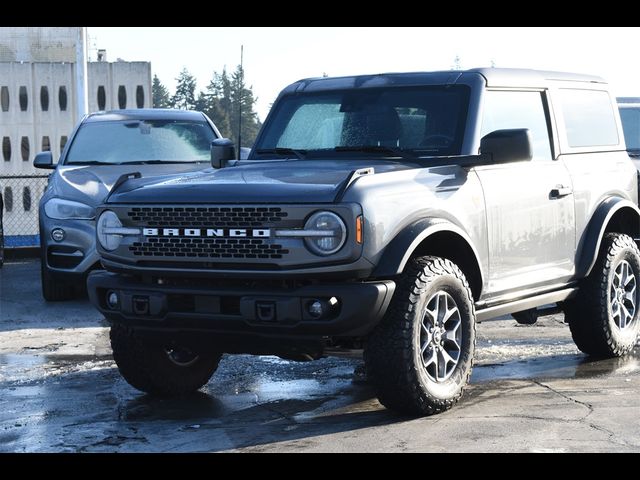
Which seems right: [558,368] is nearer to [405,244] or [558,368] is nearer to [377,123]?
[377,123]

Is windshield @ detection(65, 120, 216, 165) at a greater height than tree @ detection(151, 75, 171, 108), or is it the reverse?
tree @ detection(151, 75, 171, 108)

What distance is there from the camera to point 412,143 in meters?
7.27

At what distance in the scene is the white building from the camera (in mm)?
92000

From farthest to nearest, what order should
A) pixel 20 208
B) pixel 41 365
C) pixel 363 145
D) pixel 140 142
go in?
pixel 20 208
pixel 140 142
pixel 41 365
pixel 363 145

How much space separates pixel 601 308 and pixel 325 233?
2.79 metres

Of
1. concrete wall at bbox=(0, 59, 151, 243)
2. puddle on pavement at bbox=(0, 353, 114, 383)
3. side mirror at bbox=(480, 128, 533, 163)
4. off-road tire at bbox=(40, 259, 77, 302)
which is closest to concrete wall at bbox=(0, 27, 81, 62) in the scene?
concrete wall at bbox=(0, 59, 151, 243)

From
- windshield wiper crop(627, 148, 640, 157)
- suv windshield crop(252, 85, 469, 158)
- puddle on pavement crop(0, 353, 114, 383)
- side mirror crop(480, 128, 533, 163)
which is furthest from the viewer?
windshield wiper crop(627, 148, 640, 157)

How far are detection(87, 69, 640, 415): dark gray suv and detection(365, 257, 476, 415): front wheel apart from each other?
0.01 metres

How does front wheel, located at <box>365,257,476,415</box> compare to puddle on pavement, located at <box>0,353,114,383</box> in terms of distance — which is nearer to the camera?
front wheel, located at <box>365,257,476,415</box>

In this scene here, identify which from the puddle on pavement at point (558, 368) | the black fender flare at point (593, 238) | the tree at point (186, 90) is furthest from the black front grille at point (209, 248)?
the tree at point (186, 90)

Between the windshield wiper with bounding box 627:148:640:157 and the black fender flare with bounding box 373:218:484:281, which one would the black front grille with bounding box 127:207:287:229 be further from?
the windshield wiper with bounding box 627:148:640:157

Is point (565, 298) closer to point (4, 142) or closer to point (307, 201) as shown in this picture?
point (307, 201)

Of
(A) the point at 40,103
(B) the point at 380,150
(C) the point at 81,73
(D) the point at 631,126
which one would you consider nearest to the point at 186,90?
(A) the point at 40,103

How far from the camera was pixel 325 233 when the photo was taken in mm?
6031
